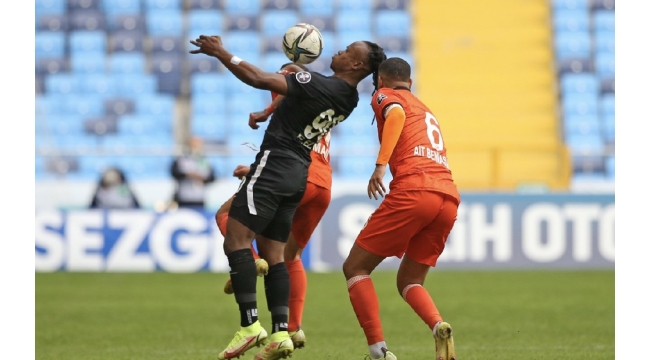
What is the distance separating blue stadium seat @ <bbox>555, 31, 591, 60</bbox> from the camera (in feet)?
71.8

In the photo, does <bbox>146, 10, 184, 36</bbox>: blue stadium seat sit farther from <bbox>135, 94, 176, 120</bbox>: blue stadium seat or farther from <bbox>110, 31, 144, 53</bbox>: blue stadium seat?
<bbox>135, 94, 176, 120</bbox>: blue stadium seat

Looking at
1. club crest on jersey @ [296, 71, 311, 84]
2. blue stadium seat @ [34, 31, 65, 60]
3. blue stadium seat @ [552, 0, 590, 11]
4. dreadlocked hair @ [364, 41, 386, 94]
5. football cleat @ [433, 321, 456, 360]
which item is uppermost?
blue stadium seat @ [552, 0, 590, 11]

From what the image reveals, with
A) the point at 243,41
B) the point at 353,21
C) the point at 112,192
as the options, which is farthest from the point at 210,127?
the point at 112,192

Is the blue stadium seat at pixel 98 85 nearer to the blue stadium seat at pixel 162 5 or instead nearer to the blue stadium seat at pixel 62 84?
the blue stadium seat at pixel 62 84

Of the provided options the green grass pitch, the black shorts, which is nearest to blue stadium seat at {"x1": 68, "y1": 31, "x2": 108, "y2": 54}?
the green grass pitch

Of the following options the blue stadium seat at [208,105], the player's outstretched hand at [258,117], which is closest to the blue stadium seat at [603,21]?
the blue stadium seat at [208,105]

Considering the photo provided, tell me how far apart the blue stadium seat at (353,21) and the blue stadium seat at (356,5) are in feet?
0.33

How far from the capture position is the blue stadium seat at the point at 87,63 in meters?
20.8

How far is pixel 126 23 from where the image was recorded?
21.4 metres

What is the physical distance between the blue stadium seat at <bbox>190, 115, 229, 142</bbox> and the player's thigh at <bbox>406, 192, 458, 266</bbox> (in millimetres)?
12896

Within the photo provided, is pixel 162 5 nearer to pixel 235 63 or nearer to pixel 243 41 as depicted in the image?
pixel 243 41

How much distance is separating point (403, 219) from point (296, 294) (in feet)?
4.59

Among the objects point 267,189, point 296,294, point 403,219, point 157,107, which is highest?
point 157,107
